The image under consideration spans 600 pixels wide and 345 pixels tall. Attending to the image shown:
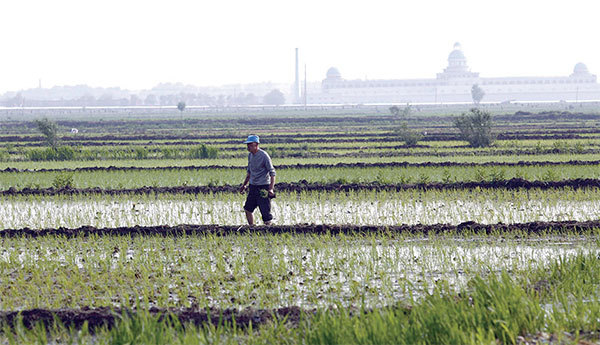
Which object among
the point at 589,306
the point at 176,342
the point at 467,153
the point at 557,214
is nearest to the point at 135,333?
the point at 176,342

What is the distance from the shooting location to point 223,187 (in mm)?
14094

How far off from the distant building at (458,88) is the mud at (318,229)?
442 feet

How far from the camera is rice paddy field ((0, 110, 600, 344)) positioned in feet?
16.4

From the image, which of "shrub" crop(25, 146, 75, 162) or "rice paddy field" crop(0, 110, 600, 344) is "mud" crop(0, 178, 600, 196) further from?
"shrub" crop(25, 146, 75, 162)

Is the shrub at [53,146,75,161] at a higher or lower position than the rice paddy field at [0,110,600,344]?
lower

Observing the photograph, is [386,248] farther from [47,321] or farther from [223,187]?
[223,187]

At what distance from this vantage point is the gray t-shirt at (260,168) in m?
9.69

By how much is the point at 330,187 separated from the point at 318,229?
4.50 m

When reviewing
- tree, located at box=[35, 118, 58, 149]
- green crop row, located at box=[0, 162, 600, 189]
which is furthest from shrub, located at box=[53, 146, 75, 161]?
green crop row, located at box=[0, 162, 600, 189]

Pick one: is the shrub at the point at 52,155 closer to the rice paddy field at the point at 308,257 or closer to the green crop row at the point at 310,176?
the green crop row at the point at 310,176

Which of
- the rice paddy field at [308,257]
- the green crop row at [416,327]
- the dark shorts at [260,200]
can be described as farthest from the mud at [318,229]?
the green crop row at [416,327]

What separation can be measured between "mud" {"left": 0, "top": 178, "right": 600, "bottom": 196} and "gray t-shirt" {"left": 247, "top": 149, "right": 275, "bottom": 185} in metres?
3.91

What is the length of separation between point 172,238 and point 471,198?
215 inches

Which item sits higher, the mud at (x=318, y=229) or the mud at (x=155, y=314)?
the mud at (x=155, y=314)
